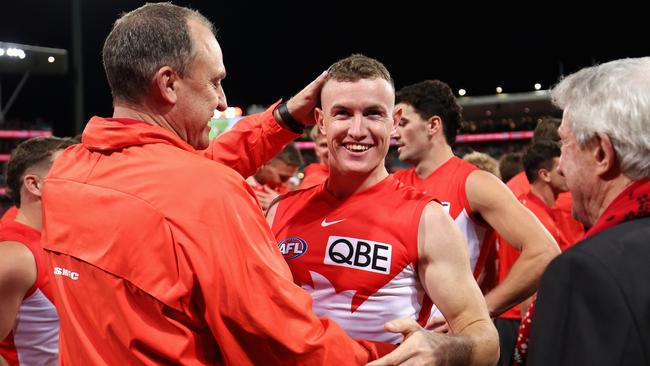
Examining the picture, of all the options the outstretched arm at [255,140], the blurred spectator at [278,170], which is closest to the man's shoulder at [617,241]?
the outstretched arm at [255,140]

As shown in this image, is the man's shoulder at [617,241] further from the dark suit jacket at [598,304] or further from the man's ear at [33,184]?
the man's ear at [33,184]

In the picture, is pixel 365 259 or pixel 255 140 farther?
pixel 255 140

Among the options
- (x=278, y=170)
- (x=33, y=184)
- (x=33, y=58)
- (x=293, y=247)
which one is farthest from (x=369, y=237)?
(x=33, y=58)

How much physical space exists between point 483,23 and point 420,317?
77.7 ft

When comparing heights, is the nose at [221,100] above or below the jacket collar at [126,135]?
above

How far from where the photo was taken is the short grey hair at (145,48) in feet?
6.23

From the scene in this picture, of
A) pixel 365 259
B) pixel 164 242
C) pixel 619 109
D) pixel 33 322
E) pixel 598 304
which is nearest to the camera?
pixel 598 304

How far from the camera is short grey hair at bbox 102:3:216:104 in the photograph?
190 centimetres

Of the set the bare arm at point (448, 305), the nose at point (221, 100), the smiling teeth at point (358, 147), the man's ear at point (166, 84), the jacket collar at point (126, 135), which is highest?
the man's ear at point (166, 84)

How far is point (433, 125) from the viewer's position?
4.16 meters

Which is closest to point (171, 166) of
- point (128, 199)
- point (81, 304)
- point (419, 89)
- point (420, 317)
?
point (128, 199)

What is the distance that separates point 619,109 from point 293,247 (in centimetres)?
145

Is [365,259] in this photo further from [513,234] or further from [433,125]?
[433,125]

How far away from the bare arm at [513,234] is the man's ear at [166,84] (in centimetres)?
212
